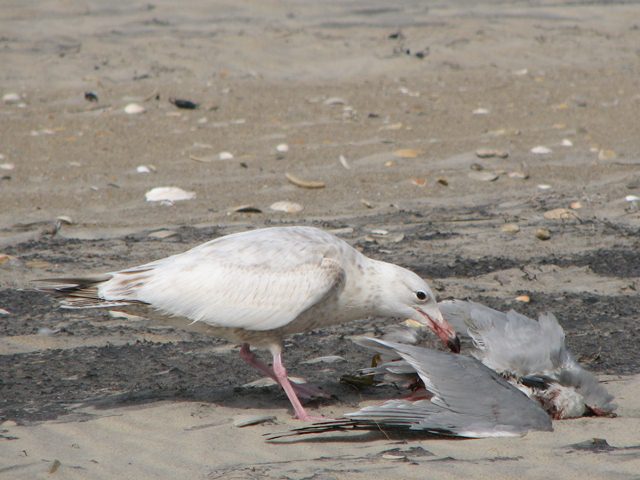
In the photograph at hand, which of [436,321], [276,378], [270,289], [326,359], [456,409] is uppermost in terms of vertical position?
[270,289]

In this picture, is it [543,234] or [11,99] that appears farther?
[11,99]

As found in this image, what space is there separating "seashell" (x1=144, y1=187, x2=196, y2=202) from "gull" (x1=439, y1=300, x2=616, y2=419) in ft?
14.2

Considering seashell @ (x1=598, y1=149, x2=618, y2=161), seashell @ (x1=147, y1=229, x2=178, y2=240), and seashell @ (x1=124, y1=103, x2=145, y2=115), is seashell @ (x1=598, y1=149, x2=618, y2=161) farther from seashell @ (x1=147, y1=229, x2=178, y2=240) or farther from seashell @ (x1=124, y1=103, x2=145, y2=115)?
seashell @ (x1=124, y1=103, x2=145, y2=115)

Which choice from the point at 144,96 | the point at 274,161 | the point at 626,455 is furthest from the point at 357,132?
the point at 626,455

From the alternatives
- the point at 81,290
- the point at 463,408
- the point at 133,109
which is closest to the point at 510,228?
the point at 463,408

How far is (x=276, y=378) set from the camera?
4.92 meters

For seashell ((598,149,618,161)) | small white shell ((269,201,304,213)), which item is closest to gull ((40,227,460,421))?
small white shell ((269,201,304,213))

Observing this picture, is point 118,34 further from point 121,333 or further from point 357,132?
point 121,333

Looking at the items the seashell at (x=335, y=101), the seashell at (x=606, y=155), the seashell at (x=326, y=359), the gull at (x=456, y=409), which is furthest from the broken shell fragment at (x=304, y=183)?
the gull at (x=456, y=409)

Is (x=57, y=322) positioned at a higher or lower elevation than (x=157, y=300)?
lower

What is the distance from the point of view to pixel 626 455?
12.8ft

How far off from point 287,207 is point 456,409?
4.36 meters

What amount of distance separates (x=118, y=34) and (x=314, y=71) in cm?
256

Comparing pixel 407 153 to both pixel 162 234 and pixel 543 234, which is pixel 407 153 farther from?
pixel 162 234
